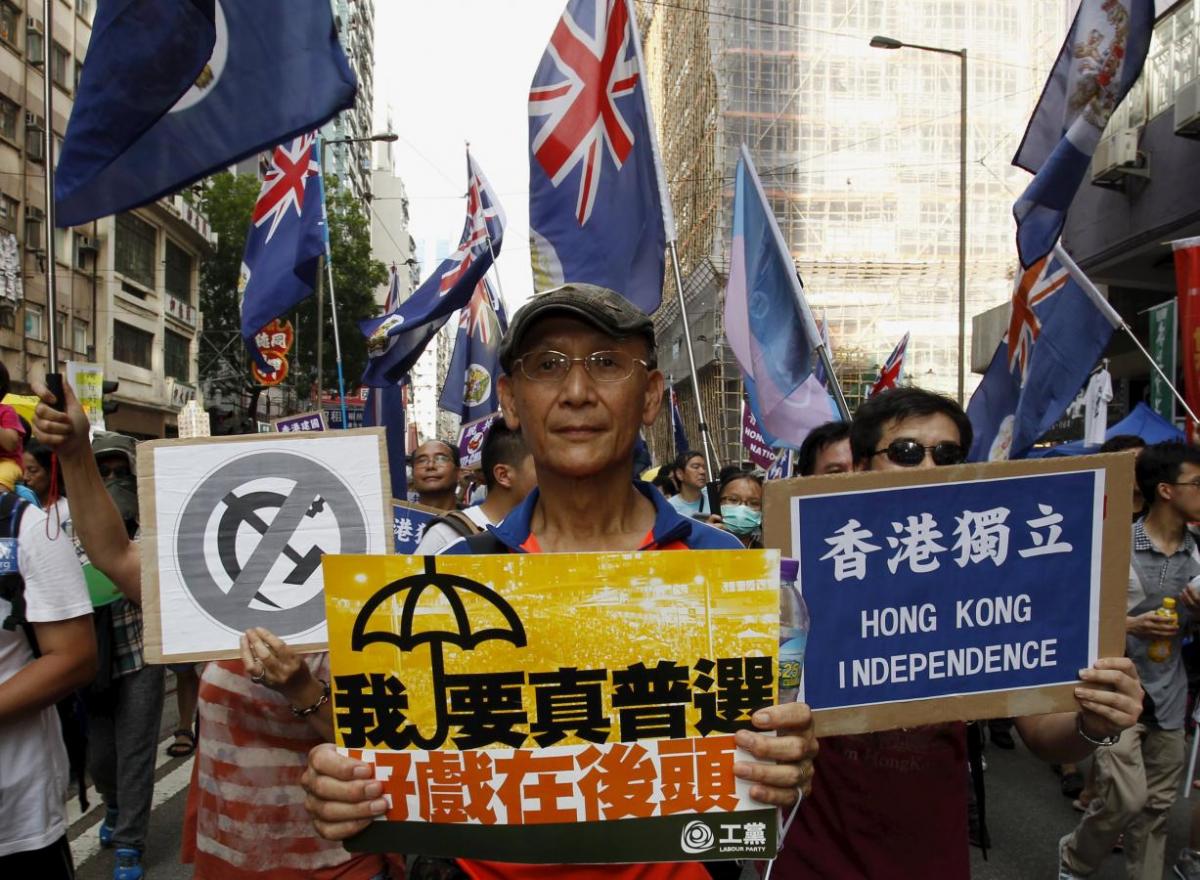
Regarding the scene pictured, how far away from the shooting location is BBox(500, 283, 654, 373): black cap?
205 centimetres

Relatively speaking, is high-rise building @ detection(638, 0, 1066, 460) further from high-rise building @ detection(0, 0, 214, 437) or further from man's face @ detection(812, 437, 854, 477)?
man's face @ detection(812, 437, 854, 477)

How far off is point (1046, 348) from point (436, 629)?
13.8ft

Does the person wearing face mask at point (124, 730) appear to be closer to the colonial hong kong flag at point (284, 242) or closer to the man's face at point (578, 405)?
the colonial hong kong flag at point (284, 242)

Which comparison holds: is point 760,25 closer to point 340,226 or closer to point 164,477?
point 340,226

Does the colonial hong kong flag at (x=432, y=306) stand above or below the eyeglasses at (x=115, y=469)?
above

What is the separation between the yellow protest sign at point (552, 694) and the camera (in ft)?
5.87

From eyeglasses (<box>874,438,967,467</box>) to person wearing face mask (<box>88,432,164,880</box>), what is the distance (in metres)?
3.59

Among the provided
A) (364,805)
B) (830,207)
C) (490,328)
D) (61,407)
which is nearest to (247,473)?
(61,407)

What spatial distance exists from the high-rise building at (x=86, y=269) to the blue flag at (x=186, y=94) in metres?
19.4

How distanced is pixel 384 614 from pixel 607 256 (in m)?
3.96

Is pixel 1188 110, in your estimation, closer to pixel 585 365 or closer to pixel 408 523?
pixel 408 523

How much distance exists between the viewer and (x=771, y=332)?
211 inches

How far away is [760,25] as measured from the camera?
1152 inches

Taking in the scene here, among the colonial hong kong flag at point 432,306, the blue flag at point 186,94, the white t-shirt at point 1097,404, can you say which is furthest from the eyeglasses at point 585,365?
the white t-shirt at point 1097,404
